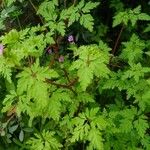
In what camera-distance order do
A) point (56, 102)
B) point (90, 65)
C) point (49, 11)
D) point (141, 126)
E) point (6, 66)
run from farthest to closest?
1. point (49, 11)
2. point (141, 126)
3. point (56, 102)
4. point (6, 66)
5. point (90, 65)

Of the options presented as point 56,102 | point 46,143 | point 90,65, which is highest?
point 90,65

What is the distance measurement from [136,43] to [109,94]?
526mm

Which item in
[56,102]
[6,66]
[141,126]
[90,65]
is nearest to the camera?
[90,65]

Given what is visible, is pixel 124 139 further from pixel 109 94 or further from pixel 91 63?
pixel 91 63

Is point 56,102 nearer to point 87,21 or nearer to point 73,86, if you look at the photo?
point 73,86

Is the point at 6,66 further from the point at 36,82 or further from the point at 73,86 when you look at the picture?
the point at 73,86

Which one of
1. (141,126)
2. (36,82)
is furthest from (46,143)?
(141,126)

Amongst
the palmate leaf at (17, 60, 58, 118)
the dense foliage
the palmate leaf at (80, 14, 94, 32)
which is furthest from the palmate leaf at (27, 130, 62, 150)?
the palmate leaf at (80, 14, 94, 32)

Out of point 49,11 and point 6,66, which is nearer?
point 6,66

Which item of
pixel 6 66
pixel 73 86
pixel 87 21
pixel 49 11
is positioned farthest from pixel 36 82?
pixel 49 11

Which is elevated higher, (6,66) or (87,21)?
(6,66)

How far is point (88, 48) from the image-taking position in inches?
103

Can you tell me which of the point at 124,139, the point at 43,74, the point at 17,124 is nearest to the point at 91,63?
the point at 43,74

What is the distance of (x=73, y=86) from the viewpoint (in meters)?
2.98
